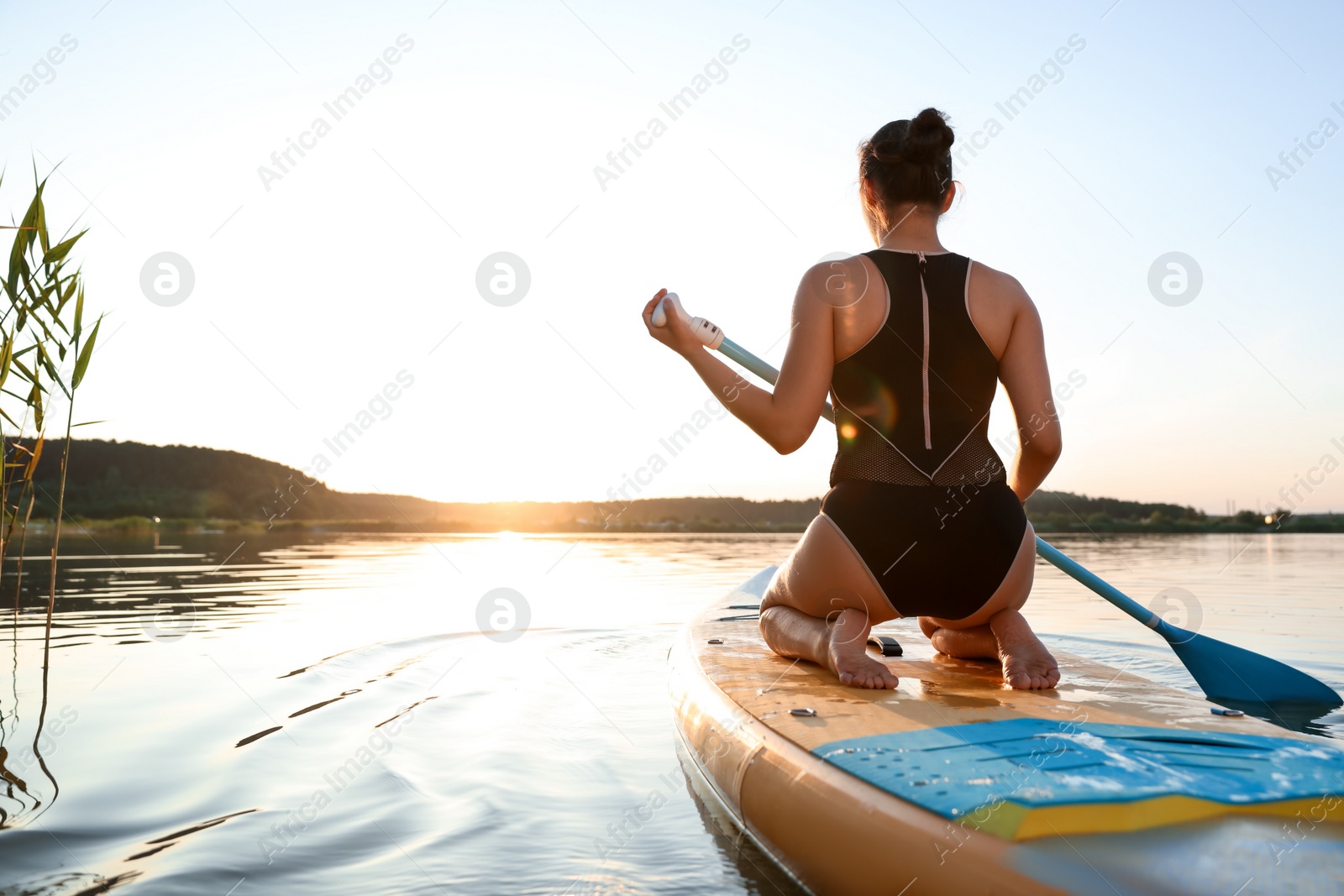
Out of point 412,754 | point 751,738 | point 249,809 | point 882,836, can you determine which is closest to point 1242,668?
point 751,738

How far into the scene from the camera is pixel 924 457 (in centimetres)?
214

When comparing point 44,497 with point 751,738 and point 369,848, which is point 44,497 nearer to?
point 369,848

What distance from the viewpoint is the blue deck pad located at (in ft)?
4.30

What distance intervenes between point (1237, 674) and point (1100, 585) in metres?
0.73

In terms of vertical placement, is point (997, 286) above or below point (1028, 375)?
above

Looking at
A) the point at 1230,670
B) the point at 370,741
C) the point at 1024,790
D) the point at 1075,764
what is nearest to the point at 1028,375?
the point at 1075,764

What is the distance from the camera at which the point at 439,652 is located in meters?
5.24

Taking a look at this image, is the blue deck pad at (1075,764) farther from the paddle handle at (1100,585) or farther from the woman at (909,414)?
the paddle handle at (1100,585)

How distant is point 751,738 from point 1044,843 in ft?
2.73

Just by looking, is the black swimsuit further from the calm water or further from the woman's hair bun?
the calm water

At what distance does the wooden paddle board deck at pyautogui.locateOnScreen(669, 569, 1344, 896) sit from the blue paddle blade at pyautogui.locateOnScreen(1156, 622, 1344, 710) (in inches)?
47.9

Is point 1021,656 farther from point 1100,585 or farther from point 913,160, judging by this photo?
point 913,160

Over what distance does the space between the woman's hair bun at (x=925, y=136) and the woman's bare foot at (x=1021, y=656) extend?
1308 mm

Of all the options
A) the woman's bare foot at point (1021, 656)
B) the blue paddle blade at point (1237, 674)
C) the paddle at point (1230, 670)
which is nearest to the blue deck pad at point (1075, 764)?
the woman's bare foot at point (1021, 656)
